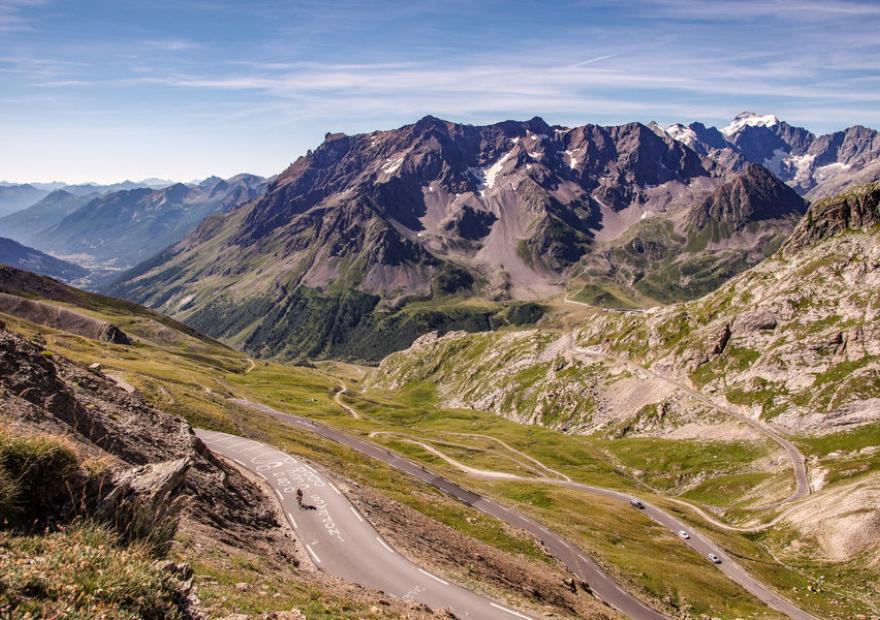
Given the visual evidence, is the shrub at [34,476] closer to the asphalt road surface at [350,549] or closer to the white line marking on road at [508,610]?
the asphalt road surface at [350,549]

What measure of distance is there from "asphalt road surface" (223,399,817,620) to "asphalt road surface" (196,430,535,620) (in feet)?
85.4

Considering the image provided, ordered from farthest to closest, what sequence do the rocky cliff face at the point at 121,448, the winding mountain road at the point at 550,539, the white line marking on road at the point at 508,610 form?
the winding mountain road at the point at 550,539 → the white line marking on road at the point at 508,610 → the rocky cliff face at the point at 121,448

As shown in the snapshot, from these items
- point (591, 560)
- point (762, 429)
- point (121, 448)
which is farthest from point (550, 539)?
point (762, 429)

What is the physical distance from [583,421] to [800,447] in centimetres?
6713

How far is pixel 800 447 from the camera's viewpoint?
119125 millimetres

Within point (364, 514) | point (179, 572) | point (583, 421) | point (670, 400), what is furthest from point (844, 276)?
point (179, 572)

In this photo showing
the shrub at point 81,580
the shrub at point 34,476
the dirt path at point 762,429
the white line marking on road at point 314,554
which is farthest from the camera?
the dirt path at point 762,429

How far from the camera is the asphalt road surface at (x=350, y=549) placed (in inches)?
1390

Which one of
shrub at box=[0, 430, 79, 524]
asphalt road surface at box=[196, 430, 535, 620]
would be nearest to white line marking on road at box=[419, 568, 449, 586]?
asphalt road surface at box=[196, 430, 535, 620]

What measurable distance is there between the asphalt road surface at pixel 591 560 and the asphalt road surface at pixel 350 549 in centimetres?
2602

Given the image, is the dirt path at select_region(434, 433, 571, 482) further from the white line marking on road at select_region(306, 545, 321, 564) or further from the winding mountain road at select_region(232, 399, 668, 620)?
the white line marking on road at select_region(306, 545, 321, 564)

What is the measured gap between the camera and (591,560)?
65.0 m

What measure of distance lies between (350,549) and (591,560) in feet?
123

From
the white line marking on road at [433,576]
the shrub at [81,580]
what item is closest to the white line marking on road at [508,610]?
the white line marking on road at [433,576]
